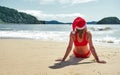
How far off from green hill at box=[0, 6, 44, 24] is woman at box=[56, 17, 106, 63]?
122 m

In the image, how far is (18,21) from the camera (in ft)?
456

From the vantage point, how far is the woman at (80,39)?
5.88 metres

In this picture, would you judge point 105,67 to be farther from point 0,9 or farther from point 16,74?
point 0,9

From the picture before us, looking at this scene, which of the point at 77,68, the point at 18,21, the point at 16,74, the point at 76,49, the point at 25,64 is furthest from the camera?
the point at 18,21

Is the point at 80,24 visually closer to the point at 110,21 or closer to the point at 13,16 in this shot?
the point at 110,21

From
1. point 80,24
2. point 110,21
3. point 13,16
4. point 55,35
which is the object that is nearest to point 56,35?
point 55,35

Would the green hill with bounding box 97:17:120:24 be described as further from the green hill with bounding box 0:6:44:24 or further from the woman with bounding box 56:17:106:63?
the woman with bounding box 56:17:106:63

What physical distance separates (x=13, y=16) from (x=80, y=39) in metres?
132

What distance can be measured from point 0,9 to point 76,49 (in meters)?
122

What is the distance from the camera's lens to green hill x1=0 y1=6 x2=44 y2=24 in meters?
128

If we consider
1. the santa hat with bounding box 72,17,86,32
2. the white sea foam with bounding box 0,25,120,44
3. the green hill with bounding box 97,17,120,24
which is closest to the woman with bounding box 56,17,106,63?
the santa hat with bounding box 72,17,86,32

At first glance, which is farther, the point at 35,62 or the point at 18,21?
the point at 18,21

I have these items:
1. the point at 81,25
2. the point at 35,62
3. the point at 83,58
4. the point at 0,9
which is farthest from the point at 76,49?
the point at 0,9

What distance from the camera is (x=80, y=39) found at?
243 inches
